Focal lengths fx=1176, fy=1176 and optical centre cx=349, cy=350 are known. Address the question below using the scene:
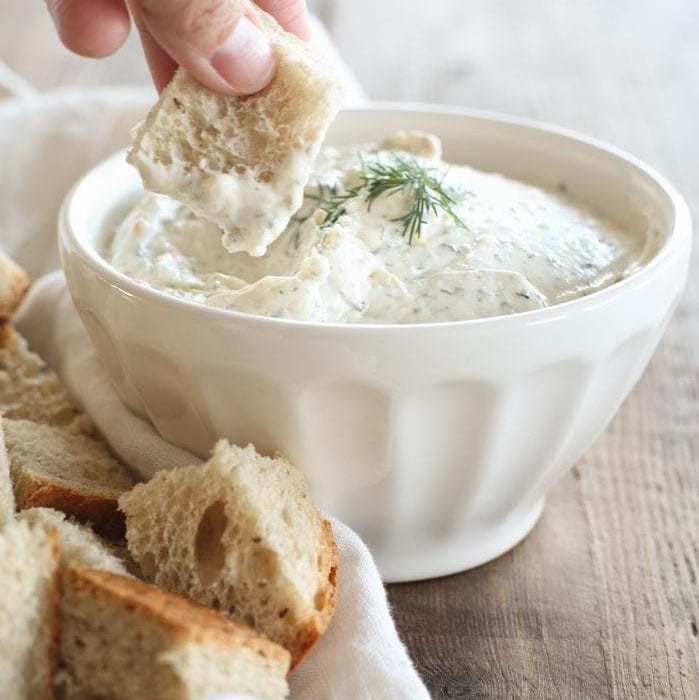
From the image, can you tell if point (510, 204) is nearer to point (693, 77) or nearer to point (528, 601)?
point (528, 601)

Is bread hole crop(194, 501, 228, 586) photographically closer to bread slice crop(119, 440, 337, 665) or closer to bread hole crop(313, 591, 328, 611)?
bread slice crop(119, 440, 337, 665)

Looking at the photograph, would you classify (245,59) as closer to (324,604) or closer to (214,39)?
(214,39)

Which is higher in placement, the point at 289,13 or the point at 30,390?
the point at 289,13

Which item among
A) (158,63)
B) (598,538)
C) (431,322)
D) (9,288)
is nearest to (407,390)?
(431,322)

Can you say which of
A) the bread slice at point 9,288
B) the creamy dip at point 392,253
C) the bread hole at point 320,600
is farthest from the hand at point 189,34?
the bread hole at point 320,600

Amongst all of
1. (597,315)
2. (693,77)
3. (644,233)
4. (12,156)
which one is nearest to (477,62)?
(693,77)

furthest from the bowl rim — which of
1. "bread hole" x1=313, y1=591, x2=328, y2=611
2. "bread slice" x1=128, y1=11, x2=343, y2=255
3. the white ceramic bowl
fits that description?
"bread hole" x1=313, y1=591, x2=328, y2=611
